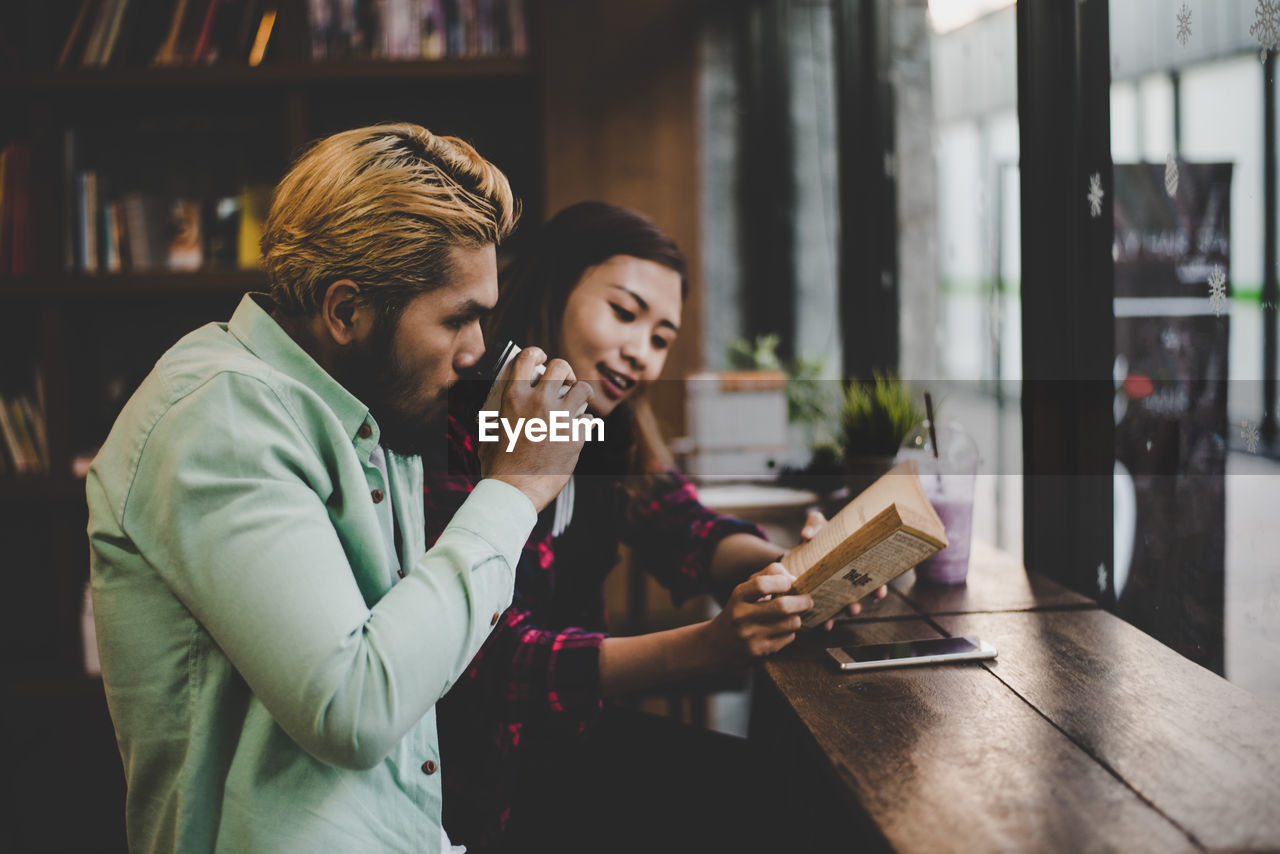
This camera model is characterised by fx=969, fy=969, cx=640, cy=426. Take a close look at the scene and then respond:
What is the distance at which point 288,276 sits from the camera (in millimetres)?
960

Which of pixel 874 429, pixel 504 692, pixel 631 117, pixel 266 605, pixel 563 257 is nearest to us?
pixel 266 605

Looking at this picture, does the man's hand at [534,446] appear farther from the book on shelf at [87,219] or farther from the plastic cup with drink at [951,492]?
the book on shelf at [87,219]

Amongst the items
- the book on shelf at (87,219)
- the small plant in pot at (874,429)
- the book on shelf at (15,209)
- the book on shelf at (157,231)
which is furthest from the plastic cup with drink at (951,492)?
the book on shelf at (15,209)

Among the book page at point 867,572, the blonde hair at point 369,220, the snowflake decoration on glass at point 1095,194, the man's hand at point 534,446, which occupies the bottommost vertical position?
the book page at point 867,572

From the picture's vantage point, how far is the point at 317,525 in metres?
0.84

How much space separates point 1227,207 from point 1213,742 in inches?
27.6

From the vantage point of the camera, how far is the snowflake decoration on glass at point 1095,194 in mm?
1499

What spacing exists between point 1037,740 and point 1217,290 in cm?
70

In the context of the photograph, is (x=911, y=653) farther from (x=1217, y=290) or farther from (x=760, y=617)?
(x=1217, y=290)

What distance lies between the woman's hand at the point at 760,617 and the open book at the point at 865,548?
0.08ft

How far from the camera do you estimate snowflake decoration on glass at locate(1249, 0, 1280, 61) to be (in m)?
1.07

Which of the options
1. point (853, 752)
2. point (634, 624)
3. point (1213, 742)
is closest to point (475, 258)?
point (853, 752)

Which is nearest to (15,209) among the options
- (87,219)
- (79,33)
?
(87,219)

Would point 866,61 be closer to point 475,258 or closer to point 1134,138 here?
point 1134,138
